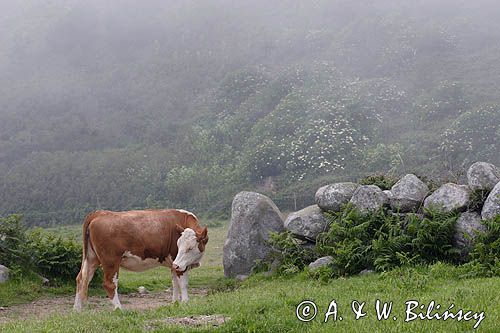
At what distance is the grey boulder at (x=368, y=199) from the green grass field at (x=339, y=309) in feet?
9.93

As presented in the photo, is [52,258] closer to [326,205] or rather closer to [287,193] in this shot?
[326,205]

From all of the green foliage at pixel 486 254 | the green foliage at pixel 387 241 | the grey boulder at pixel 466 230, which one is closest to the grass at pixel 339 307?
the green foliage at pixel 486 254

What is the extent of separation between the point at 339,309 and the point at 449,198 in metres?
7.30

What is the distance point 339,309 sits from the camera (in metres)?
10.3

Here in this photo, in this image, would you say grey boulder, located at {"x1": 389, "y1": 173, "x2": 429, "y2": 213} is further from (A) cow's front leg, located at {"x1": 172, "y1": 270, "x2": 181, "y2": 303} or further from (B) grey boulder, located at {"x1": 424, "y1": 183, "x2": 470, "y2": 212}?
(A) cow's front leg, located at {"x1": 172, "y1": 270, "x2": 181, "y2": 303}

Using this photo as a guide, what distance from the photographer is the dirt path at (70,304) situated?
14836 millimetres

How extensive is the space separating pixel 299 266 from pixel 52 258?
795 cm

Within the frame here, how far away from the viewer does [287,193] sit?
6512cm

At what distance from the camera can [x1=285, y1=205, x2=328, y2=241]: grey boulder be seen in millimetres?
18531

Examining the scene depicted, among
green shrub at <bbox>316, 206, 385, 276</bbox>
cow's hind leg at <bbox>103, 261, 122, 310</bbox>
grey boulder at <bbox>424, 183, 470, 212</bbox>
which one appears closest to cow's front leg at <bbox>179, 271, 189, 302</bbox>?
cow's hind leg at <bbox>103, 261, 122, 310</bbox>

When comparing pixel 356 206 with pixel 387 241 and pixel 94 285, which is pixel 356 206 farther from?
pixel 94 285

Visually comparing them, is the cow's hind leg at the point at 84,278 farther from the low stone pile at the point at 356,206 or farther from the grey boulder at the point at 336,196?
the grey boulder at the point at 336,196

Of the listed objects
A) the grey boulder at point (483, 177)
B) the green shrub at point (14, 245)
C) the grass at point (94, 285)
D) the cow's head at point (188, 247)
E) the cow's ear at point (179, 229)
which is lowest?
the grass at point (94, 285)

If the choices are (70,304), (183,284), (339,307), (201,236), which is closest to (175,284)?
(183,284)
